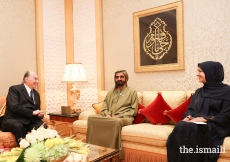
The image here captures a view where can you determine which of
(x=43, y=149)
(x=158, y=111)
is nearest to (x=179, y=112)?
(x=158, y=111)

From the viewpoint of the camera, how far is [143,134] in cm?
299

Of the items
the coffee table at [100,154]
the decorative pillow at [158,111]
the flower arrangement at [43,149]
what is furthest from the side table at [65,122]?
the flower arrangement at [43,149]

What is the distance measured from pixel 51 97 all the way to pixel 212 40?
3.23 m

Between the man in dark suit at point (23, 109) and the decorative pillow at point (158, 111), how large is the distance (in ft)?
5.08

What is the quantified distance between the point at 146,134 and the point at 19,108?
1827mm

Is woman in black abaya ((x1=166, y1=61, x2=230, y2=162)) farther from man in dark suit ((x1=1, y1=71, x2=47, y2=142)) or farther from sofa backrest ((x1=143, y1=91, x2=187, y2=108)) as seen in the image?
man in dark suit ((x1=1, y1=71, x2=47, y2=142))

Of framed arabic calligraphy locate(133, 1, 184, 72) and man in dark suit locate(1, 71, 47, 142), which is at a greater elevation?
framed arabic calligraphy locate(133, 1, 184, 72)

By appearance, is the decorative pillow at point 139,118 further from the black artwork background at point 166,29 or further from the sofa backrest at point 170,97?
the black artwork background at point 166,29

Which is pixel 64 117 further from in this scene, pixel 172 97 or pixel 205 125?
pixel 205 125

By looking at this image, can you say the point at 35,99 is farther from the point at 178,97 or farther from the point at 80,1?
the point at 80,1

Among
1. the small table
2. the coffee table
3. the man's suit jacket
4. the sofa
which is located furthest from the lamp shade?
the coffee table

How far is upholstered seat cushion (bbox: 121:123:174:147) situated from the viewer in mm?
2838

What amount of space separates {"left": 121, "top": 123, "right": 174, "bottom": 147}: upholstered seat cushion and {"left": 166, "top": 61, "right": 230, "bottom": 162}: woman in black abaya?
0.39ft

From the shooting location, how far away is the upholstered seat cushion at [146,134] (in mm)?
2838
